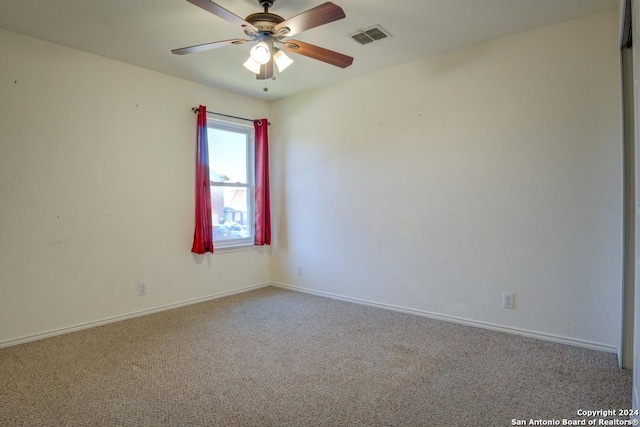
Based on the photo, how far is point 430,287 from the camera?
136 inches

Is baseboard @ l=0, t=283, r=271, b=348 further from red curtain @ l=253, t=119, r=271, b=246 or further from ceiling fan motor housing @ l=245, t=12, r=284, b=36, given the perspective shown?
ceiling fan motor housing @ l=245, t=12, r=284, b=36

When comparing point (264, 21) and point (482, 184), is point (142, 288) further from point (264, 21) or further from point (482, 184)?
point (482, 184)

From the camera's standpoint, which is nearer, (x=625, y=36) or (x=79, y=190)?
(x=625, y=36)

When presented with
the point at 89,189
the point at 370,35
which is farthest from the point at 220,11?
the point at 89,189

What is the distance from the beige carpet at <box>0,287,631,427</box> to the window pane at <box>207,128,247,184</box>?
5.89 feet

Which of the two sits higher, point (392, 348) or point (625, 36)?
point (625, 36)

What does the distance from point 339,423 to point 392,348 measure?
1.04 m

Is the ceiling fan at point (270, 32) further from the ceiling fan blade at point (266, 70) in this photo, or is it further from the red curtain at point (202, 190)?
the red curtain at point (202, 190)

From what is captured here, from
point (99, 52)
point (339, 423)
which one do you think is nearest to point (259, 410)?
point (339, 423)

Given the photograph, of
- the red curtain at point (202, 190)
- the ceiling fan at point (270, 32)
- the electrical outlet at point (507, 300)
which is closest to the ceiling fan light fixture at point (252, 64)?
the ceiling fan at point (270, 32)

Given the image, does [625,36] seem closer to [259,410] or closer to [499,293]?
[499,293]

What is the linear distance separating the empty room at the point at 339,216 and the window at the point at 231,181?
52 millimetres

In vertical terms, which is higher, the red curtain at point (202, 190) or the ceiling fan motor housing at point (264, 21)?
the ceiling fan motor housing at point (264, 21)

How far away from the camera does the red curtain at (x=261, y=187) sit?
4574 mm
